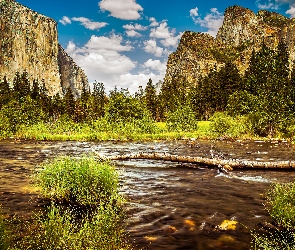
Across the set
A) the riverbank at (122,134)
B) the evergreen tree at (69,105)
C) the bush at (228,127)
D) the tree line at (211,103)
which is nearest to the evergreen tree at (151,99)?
the tree line at (211,103)

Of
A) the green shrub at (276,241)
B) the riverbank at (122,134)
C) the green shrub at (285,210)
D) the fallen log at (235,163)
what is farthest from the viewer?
the riverbank at (122,134)

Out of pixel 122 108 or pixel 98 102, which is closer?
pixel 122 108

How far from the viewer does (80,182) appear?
29.8 ft

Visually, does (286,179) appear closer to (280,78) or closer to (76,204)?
(76,204)

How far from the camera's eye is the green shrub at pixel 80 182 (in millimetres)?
8922

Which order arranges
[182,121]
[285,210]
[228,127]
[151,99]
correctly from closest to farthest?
[285,210] < [228,127] < [182,121] < [151,99]

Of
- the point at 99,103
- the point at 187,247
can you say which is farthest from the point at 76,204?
the point at 99,103

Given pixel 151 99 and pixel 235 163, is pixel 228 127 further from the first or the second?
pixel 151 99

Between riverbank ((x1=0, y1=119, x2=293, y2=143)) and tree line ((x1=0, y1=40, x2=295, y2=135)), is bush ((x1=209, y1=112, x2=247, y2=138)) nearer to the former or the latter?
riverbank ((x1=0, y1=119, x2=293, y2=143))

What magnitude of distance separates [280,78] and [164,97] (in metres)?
59.2

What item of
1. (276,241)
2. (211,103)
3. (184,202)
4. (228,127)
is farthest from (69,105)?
(276,241)

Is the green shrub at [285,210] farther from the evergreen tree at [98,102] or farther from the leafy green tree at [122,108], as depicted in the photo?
the evergreen tree at [98,102]

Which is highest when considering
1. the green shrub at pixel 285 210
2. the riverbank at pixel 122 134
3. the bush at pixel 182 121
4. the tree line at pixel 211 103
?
the tree line at pixel 211 103

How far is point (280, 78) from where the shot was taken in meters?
42.9
